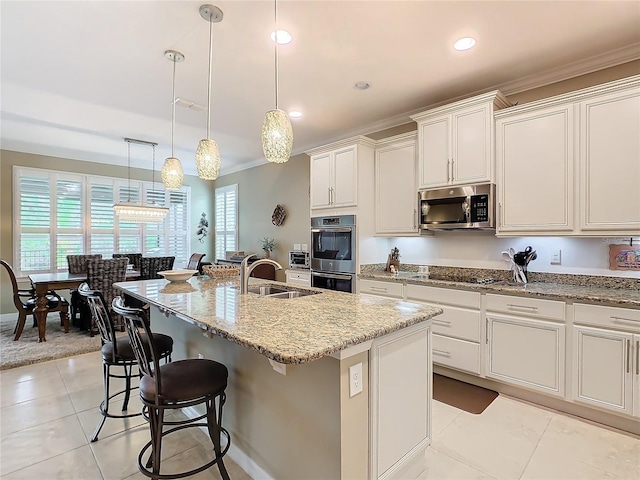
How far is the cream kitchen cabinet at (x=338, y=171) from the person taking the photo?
377 cm

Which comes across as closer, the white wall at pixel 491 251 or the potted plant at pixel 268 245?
the white wall at pixel 491 251

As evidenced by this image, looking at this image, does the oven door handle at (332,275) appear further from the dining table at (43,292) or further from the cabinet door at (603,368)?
the dining table at (43,292)

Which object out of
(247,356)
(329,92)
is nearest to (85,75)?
(329,92)

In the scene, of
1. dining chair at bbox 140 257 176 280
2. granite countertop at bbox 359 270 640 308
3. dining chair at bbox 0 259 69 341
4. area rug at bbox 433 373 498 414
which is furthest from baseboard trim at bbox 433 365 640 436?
dining chair at bbox 0 259 69 341

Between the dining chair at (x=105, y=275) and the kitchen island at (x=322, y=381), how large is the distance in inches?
105

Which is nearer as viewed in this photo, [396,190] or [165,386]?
[165,386]

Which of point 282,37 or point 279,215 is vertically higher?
point 282,37

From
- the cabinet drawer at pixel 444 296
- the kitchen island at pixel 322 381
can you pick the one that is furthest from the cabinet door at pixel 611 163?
the kitchen island at pixel 322 381

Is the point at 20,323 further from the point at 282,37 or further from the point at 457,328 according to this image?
the point at 457,328

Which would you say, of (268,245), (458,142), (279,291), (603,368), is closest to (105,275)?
(268,245)

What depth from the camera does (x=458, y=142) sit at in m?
3.10

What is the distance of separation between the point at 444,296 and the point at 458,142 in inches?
58.7

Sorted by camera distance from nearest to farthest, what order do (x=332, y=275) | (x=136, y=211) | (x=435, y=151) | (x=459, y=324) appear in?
1. (x=459, y=324)
2. (x=435, y=151)
3. (x=332, y=275)
4. (x=136, y=211)

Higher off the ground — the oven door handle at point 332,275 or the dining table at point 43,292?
the oven door handle at point 332,275
